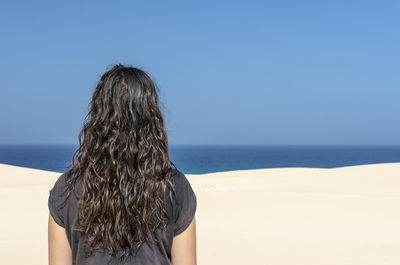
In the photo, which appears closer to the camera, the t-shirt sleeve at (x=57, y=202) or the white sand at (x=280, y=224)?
the t-shirt sleeve at (x=57, y=202)

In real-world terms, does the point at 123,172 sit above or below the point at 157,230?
above

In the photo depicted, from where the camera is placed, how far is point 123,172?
1.85 metres

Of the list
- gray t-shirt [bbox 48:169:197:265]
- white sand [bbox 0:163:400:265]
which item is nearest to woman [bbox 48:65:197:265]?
gray t-shirt [bbox 48:169:197:265]

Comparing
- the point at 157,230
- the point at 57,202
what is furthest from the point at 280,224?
the point at 57,202

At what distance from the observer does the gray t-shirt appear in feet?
6.03

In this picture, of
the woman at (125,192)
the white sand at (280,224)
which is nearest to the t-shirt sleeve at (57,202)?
the woman at (125,192)

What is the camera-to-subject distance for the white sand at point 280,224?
7.27 m

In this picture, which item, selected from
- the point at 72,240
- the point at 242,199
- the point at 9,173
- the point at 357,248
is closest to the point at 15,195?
the point at 242,199

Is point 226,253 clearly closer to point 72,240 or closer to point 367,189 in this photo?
point 72,240

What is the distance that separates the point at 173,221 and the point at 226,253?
5802 mm

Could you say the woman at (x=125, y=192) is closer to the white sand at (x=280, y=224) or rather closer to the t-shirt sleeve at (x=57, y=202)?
the t-shirt sleeve at (x=57, y=202)

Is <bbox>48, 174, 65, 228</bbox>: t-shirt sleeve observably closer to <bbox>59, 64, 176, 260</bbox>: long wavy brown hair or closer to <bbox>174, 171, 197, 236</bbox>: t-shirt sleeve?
<bbox>59, 64, 176, 260</bbox>: long wavy brown hair

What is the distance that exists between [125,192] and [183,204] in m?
0.24

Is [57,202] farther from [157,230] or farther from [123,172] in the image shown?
[157,230]
